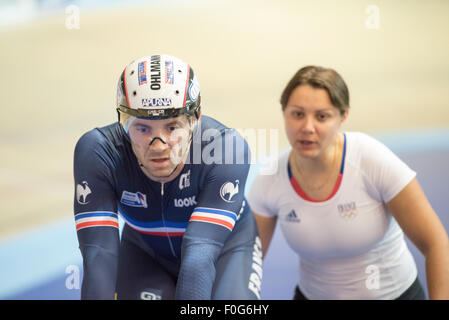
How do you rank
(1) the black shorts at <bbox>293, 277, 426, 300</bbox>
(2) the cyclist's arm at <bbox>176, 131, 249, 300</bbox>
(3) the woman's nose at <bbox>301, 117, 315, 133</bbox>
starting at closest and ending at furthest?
(2) the cyclist's arm at <bbox>176, 131, 249, 300</bbox> → (3) the woman's nose at <bbox>301, 117, 315, 133</bbox> → (1) the black shorts at <bbox>293, 277, 426, 300</bbox>

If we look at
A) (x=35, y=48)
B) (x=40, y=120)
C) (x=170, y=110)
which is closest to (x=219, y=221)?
(x=170, y=110)

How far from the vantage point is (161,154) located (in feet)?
5.72

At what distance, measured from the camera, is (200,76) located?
2.76 m

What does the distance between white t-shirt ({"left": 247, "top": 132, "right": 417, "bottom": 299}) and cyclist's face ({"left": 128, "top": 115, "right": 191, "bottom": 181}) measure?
859 millimetres

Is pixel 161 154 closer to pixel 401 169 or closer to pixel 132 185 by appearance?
pixel 132 185

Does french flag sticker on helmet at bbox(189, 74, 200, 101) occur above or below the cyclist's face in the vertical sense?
above

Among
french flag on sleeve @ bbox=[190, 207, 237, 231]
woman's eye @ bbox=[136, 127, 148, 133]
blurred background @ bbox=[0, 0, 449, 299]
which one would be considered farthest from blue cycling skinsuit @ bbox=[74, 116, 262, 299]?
blurred background @ bbox=[0, 0, 449, 299]

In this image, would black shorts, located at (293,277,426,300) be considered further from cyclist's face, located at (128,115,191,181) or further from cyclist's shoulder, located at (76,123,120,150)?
cyclist's shoulder, located at (76,123,120,150)

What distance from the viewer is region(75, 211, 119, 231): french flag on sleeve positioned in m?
1.79

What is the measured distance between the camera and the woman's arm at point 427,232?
2.05m

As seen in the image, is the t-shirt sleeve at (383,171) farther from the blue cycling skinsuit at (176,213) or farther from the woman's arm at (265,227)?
the blue cycling skinsuit at (176,213)

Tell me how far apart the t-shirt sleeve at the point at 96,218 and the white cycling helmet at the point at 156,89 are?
0.22 m

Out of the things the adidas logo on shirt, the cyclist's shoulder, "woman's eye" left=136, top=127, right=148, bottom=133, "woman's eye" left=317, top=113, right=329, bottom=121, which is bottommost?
the adidas logo on shirt

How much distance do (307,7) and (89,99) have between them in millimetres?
1380
